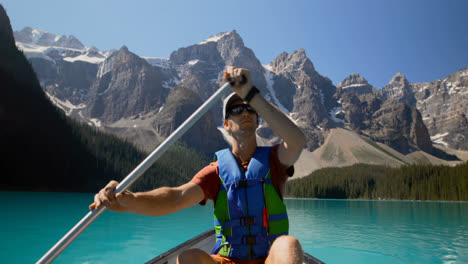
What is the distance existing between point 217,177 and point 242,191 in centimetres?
27

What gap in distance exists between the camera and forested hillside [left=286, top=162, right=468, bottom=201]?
83.6m

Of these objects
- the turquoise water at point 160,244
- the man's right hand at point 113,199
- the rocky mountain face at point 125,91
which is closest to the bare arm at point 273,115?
the man's right hand at point 113,199

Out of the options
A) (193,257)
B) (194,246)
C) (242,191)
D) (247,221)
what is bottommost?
(194,246)

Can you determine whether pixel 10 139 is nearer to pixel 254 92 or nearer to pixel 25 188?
pixel 25 188

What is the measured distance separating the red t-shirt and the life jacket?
0.19 feet

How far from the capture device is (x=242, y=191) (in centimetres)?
253

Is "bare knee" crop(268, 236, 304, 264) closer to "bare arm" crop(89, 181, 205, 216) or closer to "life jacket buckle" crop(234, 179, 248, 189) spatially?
"life jacket buckle" crop(234, 179, 248, 189)

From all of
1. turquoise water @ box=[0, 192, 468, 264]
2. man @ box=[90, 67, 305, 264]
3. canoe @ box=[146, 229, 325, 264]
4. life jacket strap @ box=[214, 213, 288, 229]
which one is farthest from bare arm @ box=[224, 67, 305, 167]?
turquoise water @ box=[0, 192, 468, 264]

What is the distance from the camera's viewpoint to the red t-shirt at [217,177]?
8.47 ft

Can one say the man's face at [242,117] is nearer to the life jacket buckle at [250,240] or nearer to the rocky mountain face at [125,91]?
the life jacket buckle at [250,240]

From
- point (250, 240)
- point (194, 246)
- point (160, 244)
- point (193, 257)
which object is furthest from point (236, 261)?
point (160, 244)

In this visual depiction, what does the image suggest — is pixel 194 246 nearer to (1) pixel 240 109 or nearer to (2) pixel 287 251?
(1) pixel 240 109

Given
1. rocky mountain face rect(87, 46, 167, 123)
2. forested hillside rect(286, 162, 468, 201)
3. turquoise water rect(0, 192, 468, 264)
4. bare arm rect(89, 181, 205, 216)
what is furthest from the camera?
rocky mountain face rect(87, 46, 167, 123)

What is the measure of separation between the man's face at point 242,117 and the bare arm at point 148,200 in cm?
63
